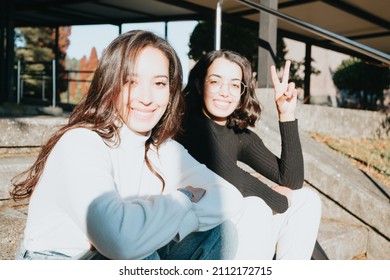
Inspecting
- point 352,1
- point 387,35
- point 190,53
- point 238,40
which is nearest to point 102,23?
point 190,53

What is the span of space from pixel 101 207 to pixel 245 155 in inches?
50.2

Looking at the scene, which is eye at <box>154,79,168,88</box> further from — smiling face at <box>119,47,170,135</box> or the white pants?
the white pants

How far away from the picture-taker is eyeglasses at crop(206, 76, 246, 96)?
1940 millimetres

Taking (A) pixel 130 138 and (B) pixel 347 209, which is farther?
(B) pixel 347 209

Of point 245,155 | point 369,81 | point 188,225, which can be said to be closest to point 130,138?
point 188,225

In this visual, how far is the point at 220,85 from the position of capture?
6.38 ft

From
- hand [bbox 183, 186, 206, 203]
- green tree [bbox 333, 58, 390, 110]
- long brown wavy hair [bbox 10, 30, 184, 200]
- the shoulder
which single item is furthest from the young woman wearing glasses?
green tree [bbox 333, 58, 390, 110]

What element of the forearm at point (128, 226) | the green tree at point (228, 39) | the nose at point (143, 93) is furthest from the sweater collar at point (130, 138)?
the green tree at point (228, 39)

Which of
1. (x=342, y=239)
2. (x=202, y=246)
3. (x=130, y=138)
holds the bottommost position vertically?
(x=342, y=239)

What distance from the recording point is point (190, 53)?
8.72 metres

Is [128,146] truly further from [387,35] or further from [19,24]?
[19,24]

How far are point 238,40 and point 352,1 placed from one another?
3.13 m

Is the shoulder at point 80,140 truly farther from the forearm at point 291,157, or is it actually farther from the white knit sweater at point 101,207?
the forearm at point 291,157

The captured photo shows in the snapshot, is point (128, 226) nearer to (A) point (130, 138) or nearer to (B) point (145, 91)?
(A) point (130, 138)
